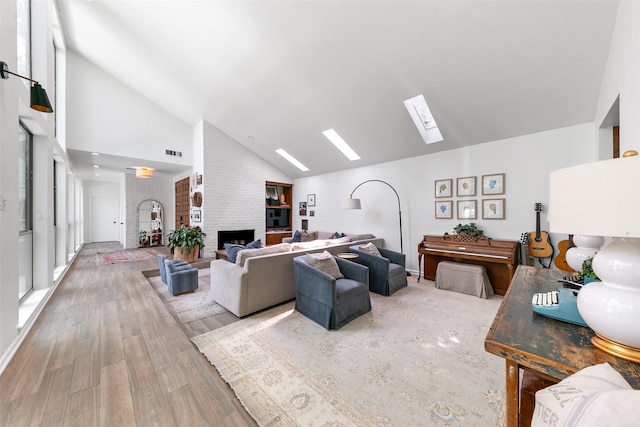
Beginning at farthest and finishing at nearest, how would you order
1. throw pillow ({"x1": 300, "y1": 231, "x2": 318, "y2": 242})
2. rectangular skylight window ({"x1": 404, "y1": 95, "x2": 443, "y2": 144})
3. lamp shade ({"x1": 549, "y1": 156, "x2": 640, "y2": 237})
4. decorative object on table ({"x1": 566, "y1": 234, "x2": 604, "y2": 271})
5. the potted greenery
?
throw pillow ({"x1": 300, "y1": 231, "x2": 318, "y2": 242}) < rectangular skylight window ({"x1": 404, "y1": 95, "x2": 443, "y2": 144}) < decorative object on table ({"x1": 566, "y1": 234, "x2": 604, "y2": 271}) < the potted greenery < lamp shade ({"x1": 549, "y1": 156, "x2": 640, "y2": 237})

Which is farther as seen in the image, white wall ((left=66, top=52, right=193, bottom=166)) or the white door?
the white door

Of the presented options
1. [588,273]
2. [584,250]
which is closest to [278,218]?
[584,250]

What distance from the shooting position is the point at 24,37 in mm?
3059

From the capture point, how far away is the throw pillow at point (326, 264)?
303cm

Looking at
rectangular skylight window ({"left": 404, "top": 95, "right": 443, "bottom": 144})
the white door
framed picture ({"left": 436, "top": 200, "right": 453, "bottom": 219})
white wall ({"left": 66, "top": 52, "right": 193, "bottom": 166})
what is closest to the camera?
rectangular skylight window ({"left": 404, "top": 95, "right": 443, "bottom": 144})

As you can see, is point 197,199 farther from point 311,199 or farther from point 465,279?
point 465,279

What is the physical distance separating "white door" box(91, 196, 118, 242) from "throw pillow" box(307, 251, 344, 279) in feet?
33.9

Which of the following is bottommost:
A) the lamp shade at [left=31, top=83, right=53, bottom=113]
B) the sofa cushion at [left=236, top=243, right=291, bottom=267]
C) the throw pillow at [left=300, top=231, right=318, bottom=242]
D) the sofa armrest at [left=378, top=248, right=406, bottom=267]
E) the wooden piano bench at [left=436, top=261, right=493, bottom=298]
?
the wooden piano bench at [left=436, top=261, right=493, bottom=298]

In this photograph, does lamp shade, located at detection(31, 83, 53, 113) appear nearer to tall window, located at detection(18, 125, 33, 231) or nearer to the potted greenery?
tall window, located at detection(18, 125, 33, 231)

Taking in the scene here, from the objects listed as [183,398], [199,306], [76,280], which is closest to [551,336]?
[183,398]

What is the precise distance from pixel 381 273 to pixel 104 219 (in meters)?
11.2

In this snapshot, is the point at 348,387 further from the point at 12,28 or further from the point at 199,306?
the point at 12,28

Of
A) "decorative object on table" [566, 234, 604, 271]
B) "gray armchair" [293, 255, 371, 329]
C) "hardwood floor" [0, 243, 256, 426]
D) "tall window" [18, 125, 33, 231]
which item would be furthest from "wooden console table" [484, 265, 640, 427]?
"tall window" [18, 125, 33, 231]

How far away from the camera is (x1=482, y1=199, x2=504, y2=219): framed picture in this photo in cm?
402
